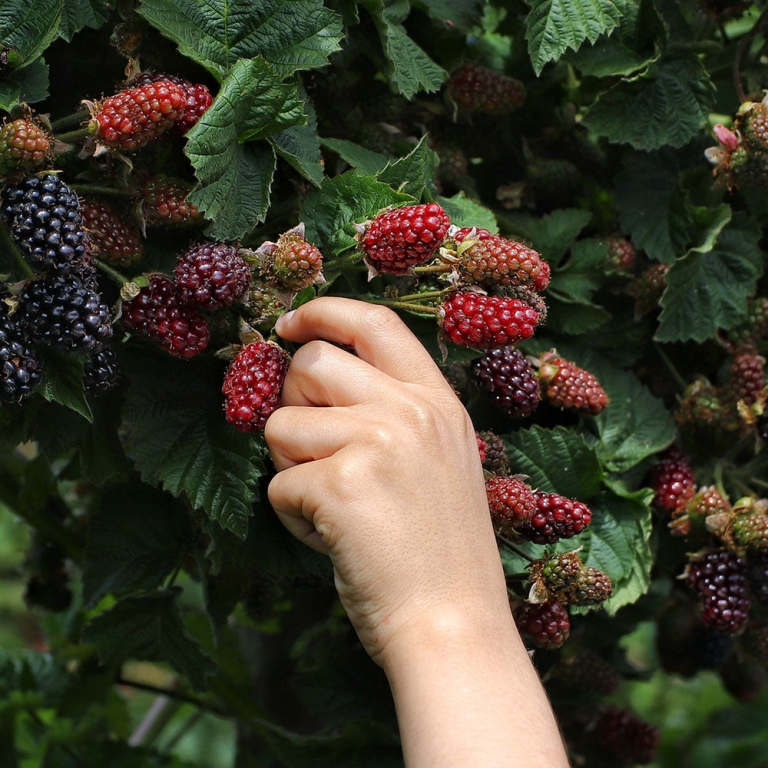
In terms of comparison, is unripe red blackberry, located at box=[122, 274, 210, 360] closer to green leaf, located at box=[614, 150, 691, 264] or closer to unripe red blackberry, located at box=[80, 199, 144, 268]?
unripe red blackberry, located at box=[80, 199, 144, 268]

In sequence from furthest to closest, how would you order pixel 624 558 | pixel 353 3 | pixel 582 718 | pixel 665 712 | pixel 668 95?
1. pixel 665 712
2. pixel 582 718
3. pixel 668 95
4. pixel 624 558
5. pixel 353 3

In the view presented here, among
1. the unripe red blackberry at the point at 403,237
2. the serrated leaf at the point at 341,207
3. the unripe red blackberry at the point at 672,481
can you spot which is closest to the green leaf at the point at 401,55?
the serrated leaf at the point at 341,207

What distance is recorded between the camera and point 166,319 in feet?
3.04

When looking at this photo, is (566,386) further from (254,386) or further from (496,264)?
(254,386)

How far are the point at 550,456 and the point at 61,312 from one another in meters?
0.68

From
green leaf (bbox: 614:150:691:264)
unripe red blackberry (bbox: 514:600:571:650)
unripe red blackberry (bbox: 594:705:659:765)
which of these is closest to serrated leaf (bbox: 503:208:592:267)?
green leaf (bbox: 614:150:691:264)

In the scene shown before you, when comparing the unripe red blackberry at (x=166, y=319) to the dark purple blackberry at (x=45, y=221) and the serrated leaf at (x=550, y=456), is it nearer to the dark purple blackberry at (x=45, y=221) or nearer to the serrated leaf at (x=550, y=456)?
the dark purple blackberry at (x=45, y=221)

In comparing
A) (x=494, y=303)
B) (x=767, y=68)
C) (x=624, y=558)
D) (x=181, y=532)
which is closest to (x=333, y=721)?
(x=181, y=532)

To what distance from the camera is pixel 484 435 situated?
1118 mm

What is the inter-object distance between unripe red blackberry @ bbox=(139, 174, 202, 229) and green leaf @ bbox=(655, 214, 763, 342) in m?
0.76

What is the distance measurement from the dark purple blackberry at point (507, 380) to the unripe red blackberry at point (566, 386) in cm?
8

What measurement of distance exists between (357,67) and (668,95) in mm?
481

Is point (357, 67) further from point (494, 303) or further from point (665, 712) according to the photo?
point (665, 712)

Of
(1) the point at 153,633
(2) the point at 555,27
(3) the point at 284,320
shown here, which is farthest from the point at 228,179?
(1) the point at 153,633
